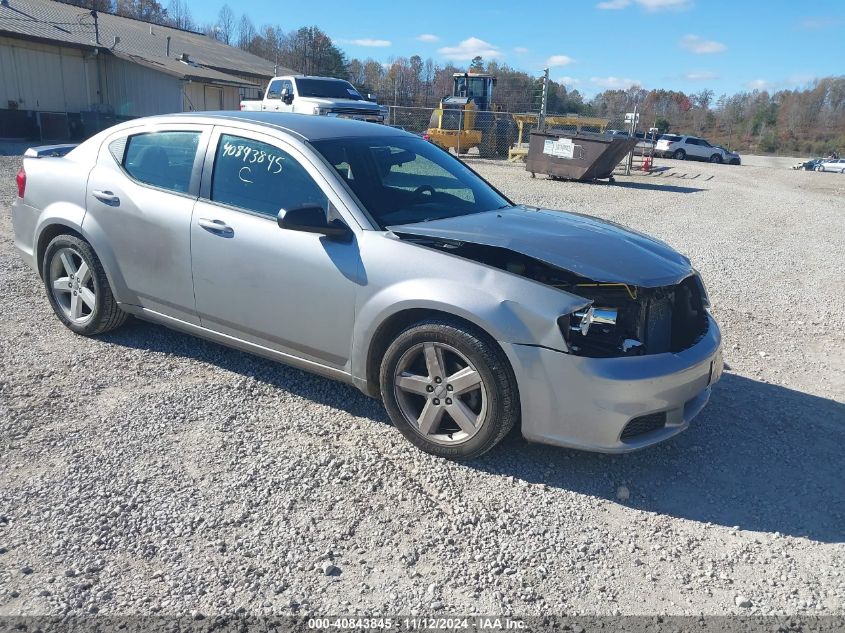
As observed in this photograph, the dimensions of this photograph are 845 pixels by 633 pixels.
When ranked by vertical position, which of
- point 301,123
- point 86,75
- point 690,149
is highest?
point 86,75

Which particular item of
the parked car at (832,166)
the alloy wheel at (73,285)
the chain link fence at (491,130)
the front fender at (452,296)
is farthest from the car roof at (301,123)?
the parked car at (832,166)

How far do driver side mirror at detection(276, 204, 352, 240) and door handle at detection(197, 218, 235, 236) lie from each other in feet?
1.78

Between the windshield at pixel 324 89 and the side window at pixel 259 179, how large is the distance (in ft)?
60.0

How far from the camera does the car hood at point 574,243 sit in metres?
3.46

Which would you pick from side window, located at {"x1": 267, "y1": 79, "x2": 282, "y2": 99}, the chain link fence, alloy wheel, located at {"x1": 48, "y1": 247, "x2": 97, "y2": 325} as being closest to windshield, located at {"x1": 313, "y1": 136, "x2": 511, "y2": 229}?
alloy wheel, located at {"x1": 48, "y1": 247, "x2": 97, "y2": 325}

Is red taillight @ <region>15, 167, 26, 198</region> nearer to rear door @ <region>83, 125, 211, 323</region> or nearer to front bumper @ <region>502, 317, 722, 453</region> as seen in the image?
rear door @ <region>83, 125, 211, 323</region>

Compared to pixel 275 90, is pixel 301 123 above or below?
below

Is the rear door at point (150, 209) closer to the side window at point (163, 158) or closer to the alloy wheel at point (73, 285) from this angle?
the side window at point (163, 158)

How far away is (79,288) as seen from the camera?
4.88 m

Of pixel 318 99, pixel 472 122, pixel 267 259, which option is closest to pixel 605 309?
pixel 267 259

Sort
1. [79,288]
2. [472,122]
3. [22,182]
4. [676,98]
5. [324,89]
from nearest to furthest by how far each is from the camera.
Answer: [79,288] < [22,182] < [324,89] < [472,122] < [676,98]

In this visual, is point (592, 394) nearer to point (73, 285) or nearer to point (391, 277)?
point (391, 277)

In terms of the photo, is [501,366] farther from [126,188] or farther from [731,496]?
[126,188]

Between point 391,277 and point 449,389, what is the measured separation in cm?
66
